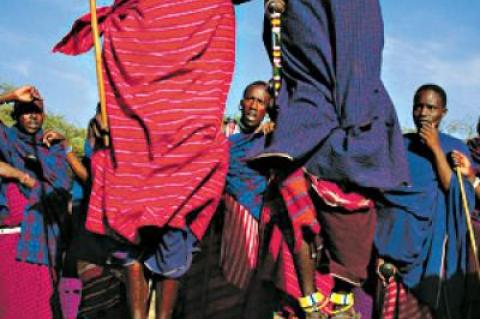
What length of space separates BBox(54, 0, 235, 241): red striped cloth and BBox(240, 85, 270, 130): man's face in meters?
2.12

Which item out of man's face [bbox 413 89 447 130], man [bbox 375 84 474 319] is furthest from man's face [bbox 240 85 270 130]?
man [bbox 375 84 474 319]

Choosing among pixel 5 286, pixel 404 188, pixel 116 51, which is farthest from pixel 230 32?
pixel 5 286

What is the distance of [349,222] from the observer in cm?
477

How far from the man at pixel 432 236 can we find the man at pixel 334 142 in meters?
1.12

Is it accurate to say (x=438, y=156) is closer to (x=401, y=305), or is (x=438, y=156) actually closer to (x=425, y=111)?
(x=425, y=111)

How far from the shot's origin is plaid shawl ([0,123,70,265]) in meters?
7.50

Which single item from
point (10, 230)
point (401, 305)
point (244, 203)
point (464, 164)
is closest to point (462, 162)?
point (464, 164)

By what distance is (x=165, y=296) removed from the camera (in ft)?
16.8

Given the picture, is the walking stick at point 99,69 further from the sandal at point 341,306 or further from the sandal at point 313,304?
the sandal at point 341,306

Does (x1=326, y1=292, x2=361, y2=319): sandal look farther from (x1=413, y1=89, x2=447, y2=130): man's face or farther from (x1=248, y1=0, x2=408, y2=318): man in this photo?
(x1=413, y1=89, x2=447, y2=130): man's face

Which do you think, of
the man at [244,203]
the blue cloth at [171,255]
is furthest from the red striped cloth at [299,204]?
the man at [244,203]

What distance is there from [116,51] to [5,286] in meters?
A: 3.37

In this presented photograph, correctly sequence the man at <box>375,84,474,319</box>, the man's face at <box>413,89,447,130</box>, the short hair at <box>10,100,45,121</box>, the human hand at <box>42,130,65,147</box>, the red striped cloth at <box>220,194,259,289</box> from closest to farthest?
the man at <box>375,84,474,319</box>
the man's face at <box>413,89,447,130</box>
the human hand at <box>42,130,65,147</box>
the red striped cloth at <box>220,194,259,289</box>
the short hair at <box>10,100,45,121</box>

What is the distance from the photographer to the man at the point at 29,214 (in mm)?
7488
